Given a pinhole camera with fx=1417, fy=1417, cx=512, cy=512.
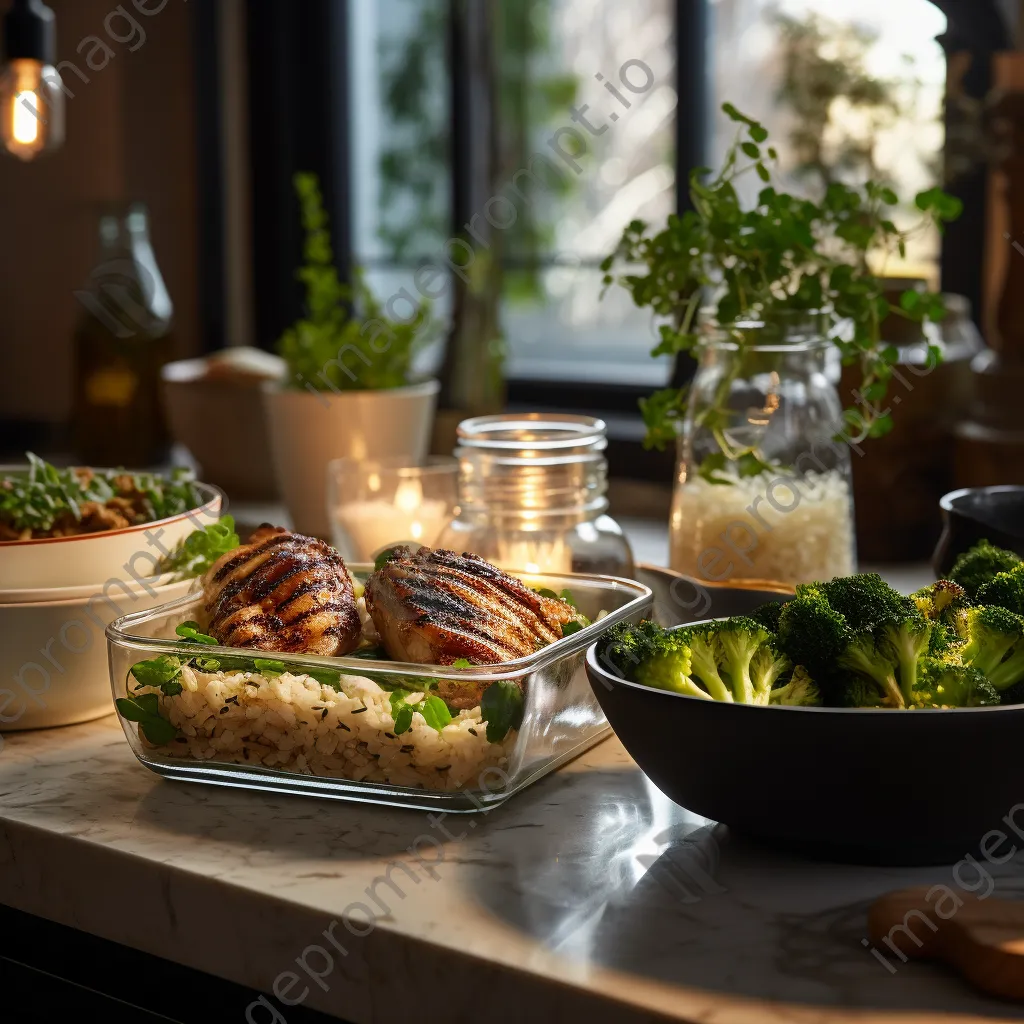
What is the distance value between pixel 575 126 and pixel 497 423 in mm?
1070

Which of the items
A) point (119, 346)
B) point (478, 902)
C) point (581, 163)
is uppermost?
point (581, 163)

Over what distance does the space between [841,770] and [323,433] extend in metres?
1.07

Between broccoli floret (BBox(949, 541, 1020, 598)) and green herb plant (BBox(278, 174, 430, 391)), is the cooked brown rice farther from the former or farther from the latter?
green herb plant (BBox(278, 174, 430, 391))

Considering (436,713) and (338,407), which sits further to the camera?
(338,407)

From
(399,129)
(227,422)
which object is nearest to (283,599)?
(227,422)

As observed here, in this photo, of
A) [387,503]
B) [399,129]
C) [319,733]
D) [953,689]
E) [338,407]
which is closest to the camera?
[953,689]

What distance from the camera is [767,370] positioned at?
45.9 inches

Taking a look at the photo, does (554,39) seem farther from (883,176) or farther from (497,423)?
(497,423)

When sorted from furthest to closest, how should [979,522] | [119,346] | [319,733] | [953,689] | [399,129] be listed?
[399,129] < [119,346] < [979,522] < [319,733] < [953,689]

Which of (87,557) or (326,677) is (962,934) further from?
(87,557)

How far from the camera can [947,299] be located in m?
1.66

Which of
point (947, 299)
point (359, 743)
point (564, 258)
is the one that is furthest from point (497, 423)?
point (564, 258)

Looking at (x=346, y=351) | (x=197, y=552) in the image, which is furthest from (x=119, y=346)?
(x=197, y=552)

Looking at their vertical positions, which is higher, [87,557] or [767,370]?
[767,370]
